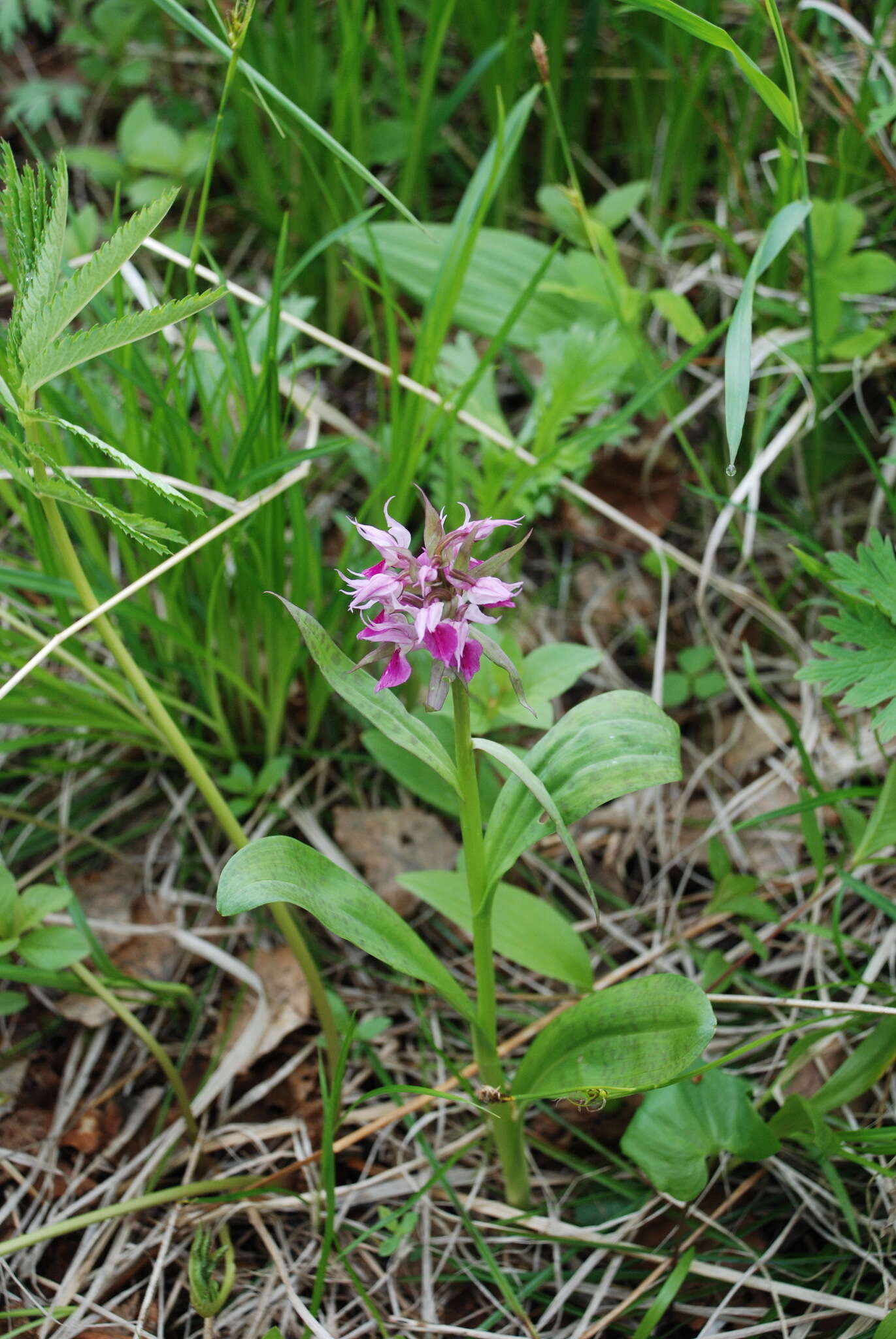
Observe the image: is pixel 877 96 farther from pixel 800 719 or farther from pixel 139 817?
pixel 139 817

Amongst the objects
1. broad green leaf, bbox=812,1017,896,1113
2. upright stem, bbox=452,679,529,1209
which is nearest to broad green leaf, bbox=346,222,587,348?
upright stem, bbox=452,679,529,1209

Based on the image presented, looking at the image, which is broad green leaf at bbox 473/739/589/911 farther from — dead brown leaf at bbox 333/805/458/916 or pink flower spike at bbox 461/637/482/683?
dead brown leaf at bbox 333/805/458/916

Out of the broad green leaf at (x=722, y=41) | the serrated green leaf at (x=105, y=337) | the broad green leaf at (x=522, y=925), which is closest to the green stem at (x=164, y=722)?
the serrated green leaf at (x=105, y=337)

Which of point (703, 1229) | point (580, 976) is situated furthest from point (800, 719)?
point (703, 1229)

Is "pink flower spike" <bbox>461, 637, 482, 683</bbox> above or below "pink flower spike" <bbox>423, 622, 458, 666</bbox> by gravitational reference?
below

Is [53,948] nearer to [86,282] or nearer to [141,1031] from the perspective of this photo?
[141,1031]

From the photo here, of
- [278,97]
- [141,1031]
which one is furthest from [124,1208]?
[278,97]
